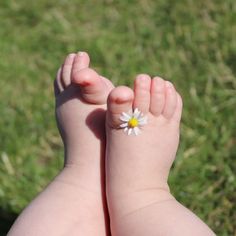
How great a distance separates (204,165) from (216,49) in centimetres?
50

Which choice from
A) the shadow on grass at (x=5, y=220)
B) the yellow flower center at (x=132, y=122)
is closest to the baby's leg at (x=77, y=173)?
the yellow flower center at (x=132, y=122)

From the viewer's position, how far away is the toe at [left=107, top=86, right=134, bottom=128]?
1354 mm

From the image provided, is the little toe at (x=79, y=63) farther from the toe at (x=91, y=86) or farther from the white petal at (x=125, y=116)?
the white petal at (x=125, y=116)

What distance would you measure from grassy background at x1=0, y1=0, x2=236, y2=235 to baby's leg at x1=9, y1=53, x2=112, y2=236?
477 mm

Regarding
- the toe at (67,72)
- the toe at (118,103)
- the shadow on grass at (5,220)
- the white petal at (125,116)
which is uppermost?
the toe at (67,72)

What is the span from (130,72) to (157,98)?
32.0 inches

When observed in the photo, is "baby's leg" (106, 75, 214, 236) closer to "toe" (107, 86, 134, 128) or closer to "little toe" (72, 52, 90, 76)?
"toe" (107, 86, 134, 128)

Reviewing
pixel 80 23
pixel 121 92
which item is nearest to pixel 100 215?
pixel 121 92

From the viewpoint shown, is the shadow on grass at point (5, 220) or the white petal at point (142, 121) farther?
the shadow on grass at point (5, 220)

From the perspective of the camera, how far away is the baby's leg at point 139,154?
4.47 ft

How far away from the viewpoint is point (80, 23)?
247 cm

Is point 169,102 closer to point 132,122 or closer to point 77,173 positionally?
point 132,122

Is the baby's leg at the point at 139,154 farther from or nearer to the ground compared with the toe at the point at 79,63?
nearer to the ground

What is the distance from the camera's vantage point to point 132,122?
55.0 inches
